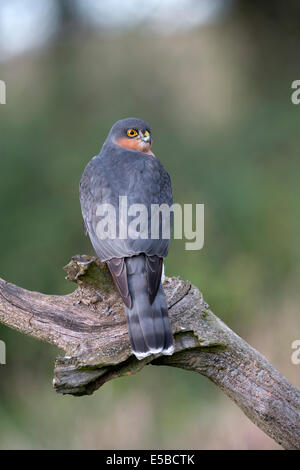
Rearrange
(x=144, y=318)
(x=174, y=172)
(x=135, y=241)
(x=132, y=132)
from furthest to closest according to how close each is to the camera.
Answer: (x=174, y=172), (x=132, y=132), (x=135, y=241), (x=144, y=318)

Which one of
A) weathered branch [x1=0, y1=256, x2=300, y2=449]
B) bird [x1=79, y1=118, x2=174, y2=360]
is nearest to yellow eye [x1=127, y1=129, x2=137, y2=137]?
bird [x1=79, y1=118, x2=174, y2=360]

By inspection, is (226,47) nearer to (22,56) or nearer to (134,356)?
(22,56)

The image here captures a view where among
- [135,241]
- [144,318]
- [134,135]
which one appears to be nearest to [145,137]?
[134,135]

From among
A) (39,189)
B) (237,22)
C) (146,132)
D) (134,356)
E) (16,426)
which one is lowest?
(16,426)

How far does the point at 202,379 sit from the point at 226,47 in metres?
4.71

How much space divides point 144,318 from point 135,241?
42 centimetres

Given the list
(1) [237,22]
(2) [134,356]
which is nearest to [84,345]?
(2) [134,356]

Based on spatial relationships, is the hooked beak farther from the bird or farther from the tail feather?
the tail feather

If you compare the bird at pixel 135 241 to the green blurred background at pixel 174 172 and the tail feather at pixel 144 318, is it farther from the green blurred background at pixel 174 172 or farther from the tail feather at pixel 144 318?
the green blurred background at pixel 174 172

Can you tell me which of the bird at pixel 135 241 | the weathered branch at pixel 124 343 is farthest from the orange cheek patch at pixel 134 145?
the weathered branch at pixel 124 343

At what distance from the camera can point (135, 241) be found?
299cm

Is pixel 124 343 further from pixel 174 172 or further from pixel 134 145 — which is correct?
pixel 174 172

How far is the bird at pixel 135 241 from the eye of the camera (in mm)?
2803

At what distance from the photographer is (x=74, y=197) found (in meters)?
6.77
